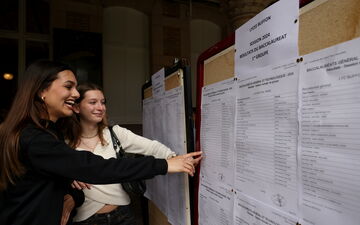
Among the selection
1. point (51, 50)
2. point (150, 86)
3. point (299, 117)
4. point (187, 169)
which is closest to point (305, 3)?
point (299, 117)

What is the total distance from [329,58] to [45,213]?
3.91 feet

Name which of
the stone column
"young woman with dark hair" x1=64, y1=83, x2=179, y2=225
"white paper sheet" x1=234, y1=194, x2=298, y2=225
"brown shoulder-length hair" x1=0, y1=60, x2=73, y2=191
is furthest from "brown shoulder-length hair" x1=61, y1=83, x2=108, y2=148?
the stone column

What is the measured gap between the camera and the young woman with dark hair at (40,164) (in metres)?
1.12

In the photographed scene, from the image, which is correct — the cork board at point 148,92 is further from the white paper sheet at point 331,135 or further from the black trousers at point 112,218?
the white paper sheet at point 331,135

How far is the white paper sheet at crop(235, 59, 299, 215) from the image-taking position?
69 cm

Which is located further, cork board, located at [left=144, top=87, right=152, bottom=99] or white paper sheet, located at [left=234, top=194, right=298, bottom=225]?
cork board, located at [left=144, top=87, right=152, bottom=99]

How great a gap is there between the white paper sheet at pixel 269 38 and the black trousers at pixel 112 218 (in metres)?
1.18

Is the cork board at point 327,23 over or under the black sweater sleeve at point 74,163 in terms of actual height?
over

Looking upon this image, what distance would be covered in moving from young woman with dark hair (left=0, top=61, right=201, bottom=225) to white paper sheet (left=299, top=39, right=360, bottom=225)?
0.64 metres

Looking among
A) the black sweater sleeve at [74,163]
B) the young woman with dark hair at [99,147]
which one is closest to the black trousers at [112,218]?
the young woman with dark hair at [99,147]

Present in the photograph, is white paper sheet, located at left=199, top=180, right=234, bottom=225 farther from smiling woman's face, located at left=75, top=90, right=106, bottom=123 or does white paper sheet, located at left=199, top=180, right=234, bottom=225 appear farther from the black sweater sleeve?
smiling woman's face, located at left=75, top=90, right=106, bottom=123

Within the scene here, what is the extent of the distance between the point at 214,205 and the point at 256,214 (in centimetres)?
28

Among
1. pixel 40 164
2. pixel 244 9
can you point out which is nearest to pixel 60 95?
pixel 40 164

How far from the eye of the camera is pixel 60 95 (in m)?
1.30
